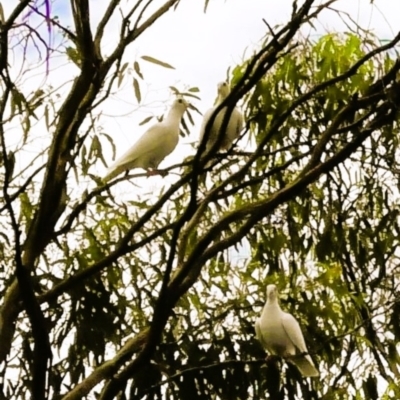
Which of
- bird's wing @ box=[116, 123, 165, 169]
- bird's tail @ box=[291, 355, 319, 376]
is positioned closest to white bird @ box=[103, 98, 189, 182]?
bird's wing @ box=[116, 123, 165, 169]

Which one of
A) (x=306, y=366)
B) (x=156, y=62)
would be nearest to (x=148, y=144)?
(x=156, y=62)

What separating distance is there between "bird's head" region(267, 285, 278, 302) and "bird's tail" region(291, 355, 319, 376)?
116 mm

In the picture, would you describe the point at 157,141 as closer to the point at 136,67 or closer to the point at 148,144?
the point at 148,144

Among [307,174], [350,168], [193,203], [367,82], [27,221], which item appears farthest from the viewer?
[350,168]

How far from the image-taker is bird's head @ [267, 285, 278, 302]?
1.54 meters

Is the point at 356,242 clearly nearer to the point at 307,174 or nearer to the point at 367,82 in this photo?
the point at 367,82

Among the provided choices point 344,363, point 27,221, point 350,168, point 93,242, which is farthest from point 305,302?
point 27,221

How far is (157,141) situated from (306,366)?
56 centimetres

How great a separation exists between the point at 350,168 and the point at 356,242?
0.19 m

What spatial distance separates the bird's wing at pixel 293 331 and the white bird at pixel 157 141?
1.41 feet

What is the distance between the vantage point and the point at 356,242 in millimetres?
1646

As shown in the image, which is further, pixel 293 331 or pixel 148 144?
pixel 148 144

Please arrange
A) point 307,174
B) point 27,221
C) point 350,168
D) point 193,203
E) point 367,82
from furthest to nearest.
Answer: point 350,168
point 367,82
point 27,221
point 307,174
point 193,203

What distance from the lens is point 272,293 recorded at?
5.07 ft
